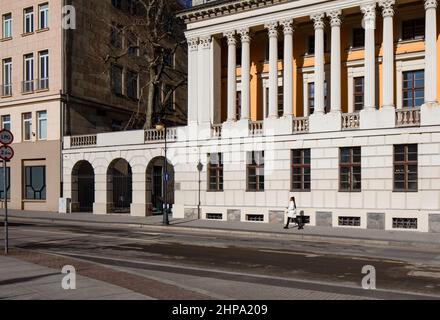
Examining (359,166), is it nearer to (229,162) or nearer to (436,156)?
(436,156)

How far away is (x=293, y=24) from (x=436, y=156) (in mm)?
11363

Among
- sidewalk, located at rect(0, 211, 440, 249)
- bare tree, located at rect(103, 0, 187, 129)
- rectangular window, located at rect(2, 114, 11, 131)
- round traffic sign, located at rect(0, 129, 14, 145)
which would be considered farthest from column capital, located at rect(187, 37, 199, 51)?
round traffic sign, located at rect(0, 129, 14, 145)

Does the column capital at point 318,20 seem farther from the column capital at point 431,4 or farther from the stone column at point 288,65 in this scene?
the column capital at point 431,4

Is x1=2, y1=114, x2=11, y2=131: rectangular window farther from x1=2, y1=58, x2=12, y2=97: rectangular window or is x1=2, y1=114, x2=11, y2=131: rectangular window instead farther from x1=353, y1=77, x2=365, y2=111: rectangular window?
x1=353, y1=77, x2=365, y2=111: rectangular window

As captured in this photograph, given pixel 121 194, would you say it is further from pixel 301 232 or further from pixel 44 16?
pixel 301 232

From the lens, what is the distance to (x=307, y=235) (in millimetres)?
22500

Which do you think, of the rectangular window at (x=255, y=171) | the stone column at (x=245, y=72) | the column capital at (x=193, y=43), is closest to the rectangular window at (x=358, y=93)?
the rectangular window at (x=255, y=171)

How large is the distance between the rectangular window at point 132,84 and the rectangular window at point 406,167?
82.6 ft

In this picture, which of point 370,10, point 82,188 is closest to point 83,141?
point 82,188

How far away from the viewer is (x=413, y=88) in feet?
91.2

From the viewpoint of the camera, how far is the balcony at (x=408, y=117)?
25.5 metres

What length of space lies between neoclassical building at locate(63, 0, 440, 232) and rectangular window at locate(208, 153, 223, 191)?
0.06 meters
